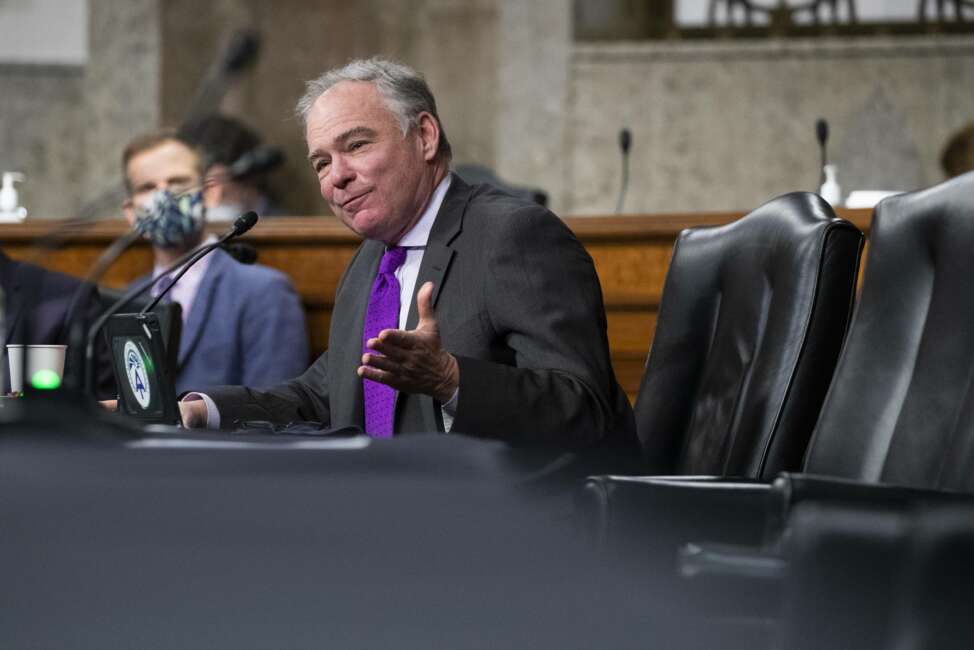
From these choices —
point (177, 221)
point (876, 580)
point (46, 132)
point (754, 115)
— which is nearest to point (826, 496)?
point (876, 580)

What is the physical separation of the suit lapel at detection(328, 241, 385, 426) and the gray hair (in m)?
0.27

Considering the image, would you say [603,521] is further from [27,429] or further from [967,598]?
[27,429]

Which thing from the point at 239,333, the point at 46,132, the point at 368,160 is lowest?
the point at 239,333

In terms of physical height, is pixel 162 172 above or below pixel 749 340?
above

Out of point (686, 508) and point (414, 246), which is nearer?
point (686, 508)

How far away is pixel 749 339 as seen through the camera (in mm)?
2158

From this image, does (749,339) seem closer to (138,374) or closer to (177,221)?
(138,374)

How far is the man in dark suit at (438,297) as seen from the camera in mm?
2012

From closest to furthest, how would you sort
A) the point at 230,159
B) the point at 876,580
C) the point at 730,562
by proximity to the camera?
the point at 730,562 < the point at 876,580 < the point at 230,159

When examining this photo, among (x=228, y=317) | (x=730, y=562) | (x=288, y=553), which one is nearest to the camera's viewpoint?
(x=288, y=553)

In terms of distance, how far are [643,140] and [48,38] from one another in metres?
4.12

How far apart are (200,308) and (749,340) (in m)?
2.17

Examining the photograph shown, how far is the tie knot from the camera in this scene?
8.01 feet

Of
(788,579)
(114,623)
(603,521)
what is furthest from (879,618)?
(114,623)
